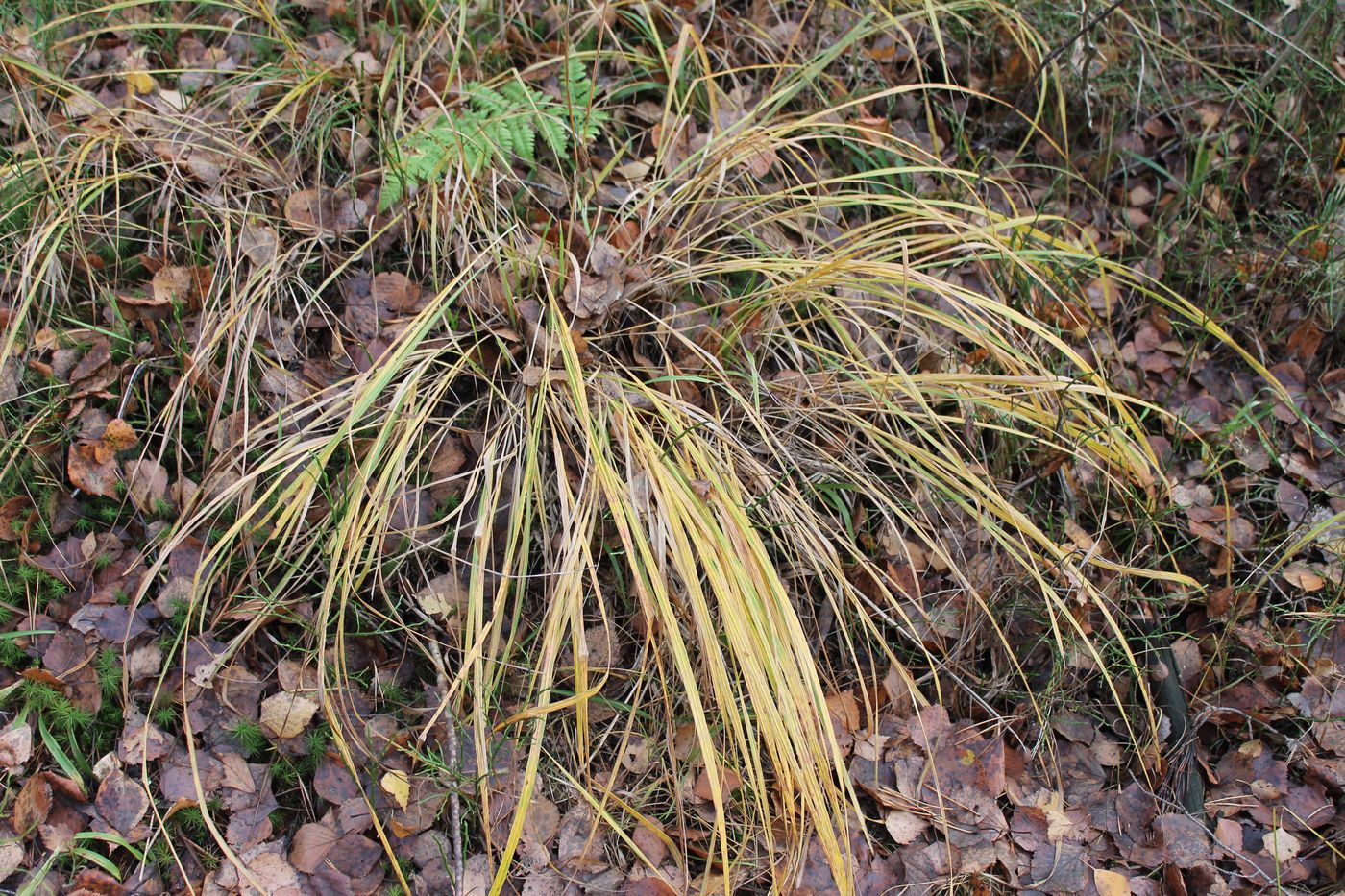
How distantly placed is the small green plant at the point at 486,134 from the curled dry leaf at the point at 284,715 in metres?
1.19

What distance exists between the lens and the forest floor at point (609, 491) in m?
2.10

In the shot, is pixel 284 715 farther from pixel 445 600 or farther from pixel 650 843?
pixel 650 843

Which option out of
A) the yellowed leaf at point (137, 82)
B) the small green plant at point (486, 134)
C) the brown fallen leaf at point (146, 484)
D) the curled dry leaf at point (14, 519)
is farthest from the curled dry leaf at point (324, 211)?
the curled dry leaf at point (14, 519)

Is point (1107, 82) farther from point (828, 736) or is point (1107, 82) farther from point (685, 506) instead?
point (828, 736)

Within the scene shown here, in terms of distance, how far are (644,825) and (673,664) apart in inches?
13.6

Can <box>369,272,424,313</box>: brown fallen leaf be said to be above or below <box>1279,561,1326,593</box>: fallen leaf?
above

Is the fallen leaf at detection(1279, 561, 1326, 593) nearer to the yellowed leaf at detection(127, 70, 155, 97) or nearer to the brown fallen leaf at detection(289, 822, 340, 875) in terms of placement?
the brown fallen leaf at detection(289, 822, 340, 875)

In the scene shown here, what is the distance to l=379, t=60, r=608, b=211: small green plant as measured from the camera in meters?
2.48

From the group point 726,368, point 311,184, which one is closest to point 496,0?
point 311,184

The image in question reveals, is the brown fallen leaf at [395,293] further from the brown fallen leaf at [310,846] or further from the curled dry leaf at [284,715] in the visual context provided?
the brown fallen leaf at [310,846]

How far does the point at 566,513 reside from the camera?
2189 millimetres

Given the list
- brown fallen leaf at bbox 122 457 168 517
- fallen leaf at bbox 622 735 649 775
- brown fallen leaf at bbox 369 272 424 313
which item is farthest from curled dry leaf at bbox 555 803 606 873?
brown fallen leaf at bbox 369 272 424 313

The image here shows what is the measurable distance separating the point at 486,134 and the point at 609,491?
102cm

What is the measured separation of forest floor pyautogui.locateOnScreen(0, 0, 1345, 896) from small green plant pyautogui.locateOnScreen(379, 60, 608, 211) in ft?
0.07
